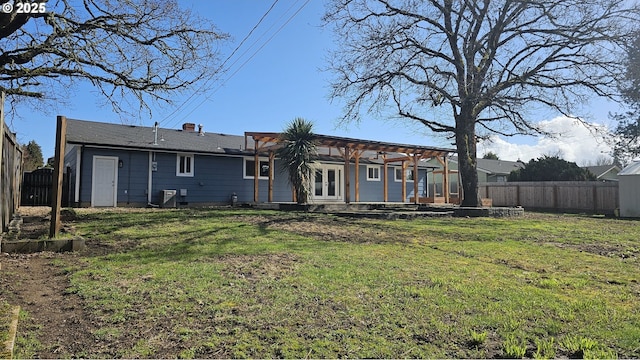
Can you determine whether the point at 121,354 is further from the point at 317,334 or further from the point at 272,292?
the point at 272,292

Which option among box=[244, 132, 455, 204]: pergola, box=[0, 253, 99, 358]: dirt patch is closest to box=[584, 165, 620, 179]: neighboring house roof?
box=[244, 132, 455, 204]: pergola

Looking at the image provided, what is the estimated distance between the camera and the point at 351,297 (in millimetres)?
3848

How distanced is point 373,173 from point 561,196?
1089 centimetres

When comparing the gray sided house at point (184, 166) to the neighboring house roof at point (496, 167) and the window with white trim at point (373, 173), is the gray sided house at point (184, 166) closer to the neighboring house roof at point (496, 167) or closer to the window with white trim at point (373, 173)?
the window with white trim at point (373, 173)

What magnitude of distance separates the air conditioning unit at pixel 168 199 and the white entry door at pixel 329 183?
7.18m

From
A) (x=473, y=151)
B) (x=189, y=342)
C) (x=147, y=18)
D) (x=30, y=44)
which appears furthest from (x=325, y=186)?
(x=189, y=342)

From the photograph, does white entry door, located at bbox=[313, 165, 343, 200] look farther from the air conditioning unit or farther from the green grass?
the green grass

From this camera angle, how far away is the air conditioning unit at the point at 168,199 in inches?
620

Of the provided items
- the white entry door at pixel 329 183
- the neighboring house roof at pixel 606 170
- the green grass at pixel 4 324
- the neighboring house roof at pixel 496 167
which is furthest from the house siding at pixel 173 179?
the neighboring house roof at pixel 606 170

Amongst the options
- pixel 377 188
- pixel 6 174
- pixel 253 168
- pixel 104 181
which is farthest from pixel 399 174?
pixel 6 174

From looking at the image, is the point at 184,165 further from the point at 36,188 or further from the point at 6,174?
the point at 6,174

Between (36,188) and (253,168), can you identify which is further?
(253,168)

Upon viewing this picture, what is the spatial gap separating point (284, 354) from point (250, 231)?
20.0 ft

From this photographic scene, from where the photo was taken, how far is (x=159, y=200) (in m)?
16.0
